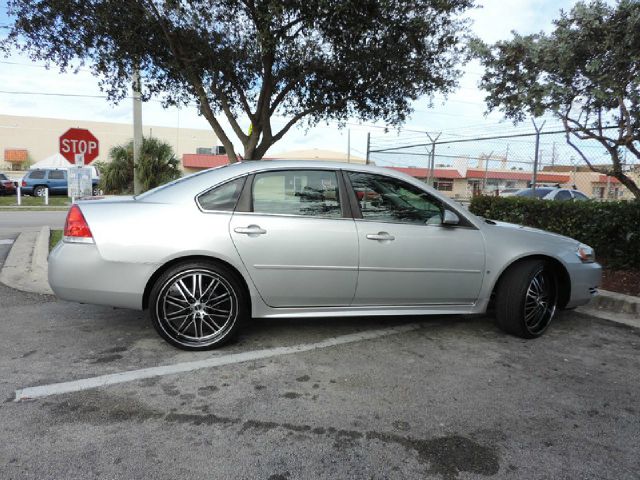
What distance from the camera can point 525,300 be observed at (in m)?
4.20

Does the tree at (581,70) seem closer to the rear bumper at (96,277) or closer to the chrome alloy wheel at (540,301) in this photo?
the chrome alloy wheel at (540,301)

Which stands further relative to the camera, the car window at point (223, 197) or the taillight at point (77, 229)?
the car window at point (223, 197)

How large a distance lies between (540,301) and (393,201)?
1.62 m

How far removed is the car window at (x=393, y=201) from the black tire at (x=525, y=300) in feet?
2.84

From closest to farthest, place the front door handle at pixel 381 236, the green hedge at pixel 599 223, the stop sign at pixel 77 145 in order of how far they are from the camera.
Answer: the front door handle at pixel 381 236, the green hedge at pixel 599 223, the stop sign at pixel 77 145

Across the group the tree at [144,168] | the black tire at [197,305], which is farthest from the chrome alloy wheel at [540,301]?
the tree at [144,168]

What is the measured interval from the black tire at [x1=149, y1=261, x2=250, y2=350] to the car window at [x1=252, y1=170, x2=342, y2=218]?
0.65m

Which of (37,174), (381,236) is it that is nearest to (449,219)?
(381,236)

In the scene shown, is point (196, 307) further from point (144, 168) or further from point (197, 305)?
point (144, 168)

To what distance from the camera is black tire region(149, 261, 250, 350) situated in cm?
369

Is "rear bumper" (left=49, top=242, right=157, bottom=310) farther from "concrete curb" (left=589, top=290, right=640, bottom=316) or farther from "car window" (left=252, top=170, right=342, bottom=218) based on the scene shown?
"concrete curb" (left=589, top=290, right=640, bottom=316)

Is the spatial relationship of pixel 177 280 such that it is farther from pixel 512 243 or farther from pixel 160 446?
pixel 512 243

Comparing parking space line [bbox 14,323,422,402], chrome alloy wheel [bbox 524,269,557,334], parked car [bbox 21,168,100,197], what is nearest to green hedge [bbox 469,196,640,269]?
chrome alloy wheel [bbox 524,269,557,334]

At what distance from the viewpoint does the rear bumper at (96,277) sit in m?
3.64
